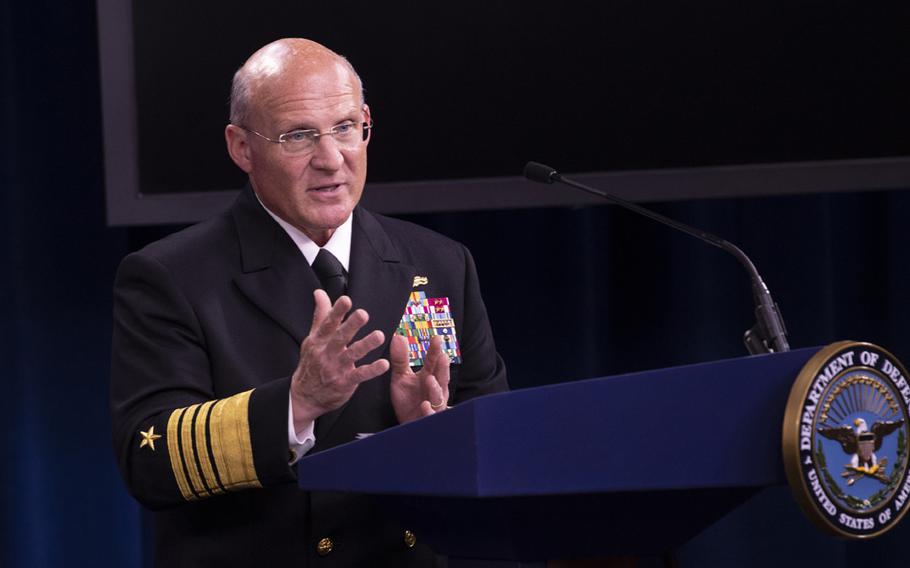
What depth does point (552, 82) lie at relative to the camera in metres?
2.62

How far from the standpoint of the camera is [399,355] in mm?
1460

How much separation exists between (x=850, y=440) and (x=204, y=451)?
0.69 m

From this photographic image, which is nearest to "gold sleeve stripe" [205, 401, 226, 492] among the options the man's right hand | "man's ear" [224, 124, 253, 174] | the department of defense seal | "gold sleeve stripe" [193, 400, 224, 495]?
"gold sleeve stripe" [193, 400, 224, 495]

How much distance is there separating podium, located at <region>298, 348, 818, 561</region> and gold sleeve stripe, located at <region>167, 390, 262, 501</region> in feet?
0.84

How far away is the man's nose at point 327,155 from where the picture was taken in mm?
1609

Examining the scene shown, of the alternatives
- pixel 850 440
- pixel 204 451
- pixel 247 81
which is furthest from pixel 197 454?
pixel 850 440

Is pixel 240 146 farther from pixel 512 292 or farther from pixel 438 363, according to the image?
pixel 512 292

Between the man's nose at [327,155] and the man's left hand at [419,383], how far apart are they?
27 centimetres

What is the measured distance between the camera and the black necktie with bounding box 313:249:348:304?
1.65 metres

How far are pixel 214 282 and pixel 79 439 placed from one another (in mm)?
1524

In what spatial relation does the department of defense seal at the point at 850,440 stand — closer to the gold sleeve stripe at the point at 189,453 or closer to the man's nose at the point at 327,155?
the gold sleeve stripe at the point at 189,453

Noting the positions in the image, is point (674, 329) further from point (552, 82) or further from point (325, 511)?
point (325, 511)

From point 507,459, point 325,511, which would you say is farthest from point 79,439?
point 507,459

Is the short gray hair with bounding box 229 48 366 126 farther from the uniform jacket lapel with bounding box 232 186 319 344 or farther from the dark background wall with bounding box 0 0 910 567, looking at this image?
the dark background wall with bounding box 0 0 910 567
